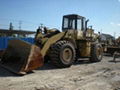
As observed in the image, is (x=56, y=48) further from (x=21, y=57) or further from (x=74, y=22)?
(x=74, y=22)

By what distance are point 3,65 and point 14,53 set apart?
2.40 feet

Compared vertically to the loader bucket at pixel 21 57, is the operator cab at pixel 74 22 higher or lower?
higher

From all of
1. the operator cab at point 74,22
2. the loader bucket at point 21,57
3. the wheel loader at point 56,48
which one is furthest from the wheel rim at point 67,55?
the operator cab at point 74,22

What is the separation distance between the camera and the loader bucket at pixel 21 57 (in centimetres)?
742

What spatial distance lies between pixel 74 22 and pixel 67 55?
2718 millimetres

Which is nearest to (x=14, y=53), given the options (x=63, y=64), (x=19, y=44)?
(x=19, y=44)

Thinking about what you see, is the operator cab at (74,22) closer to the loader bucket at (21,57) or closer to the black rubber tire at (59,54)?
the black rubber tire at (59,54)

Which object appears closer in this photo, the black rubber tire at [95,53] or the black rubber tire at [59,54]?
the black rubber tire at [59,54]

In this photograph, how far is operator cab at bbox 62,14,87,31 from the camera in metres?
11.4

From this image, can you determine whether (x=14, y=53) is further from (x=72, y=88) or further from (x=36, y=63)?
(x=72, y=88)

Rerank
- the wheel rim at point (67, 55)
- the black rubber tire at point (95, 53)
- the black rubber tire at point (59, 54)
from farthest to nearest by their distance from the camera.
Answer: the black rubber tire at point (95, 53)
the wheel rim at point (67, 55)
the black rubber tire at point (59, 54)

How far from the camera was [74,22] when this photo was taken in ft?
37.6

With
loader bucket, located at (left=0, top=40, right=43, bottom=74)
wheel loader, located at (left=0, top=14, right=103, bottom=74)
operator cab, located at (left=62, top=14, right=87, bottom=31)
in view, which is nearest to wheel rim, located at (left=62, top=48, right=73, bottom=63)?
wheel loader, located at (left=0, top=14, right=103, bottom=74)

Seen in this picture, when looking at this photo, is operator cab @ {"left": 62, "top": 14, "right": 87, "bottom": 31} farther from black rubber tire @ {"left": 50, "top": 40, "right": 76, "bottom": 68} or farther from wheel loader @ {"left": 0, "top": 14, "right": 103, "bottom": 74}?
black rubber tire @ {"left": 50, "top": 40, "right": 76, "bottom": 68}
